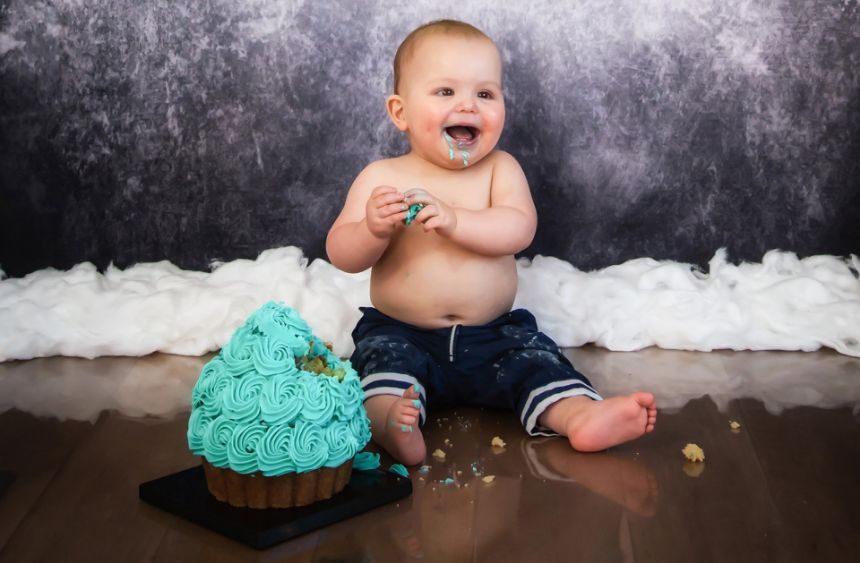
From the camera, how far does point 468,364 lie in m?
1.64

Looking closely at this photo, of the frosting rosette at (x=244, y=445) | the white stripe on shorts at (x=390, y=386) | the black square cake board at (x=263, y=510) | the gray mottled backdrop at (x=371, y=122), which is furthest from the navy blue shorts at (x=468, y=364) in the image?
the gray mottled backdrop at (x=371, y=122)

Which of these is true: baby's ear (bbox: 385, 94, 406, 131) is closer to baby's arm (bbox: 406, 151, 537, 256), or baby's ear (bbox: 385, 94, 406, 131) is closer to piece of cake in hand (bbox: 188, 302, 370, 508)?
baby's arm (bbox: 406, 151, 537, 256)

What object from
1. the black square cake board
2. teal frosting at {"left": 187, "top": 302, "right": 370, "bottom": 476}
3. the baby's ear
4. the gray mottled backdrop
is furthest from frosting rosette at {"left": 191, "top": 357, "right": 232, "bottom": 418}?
the gray mottled backdrop

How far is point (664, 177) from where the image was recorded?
7.48ft

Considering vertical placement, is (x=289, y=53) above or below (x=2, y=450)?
above

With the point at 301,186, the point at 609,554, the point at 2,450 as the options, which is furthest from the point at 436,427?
the point at 301,186

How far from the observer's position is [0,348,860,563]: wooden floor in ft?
3.99

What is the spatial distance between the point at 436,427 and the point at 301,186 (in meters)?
0.87

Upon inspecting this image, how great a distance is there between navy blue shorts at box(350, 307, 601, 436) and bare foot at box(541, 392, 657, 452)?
0.08 meters

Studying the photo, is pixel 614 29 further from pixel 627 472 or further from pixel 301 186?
pixel 627 472

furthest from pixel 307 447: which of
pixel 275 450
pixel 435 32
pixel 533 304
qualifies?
pixel 533 304

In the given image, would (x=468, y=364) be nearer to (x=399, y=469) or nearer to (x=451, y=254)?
(x=451, y=254)

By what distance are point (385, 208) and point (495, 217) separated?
185 mm

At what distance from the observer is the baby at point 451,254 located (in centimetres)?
156
